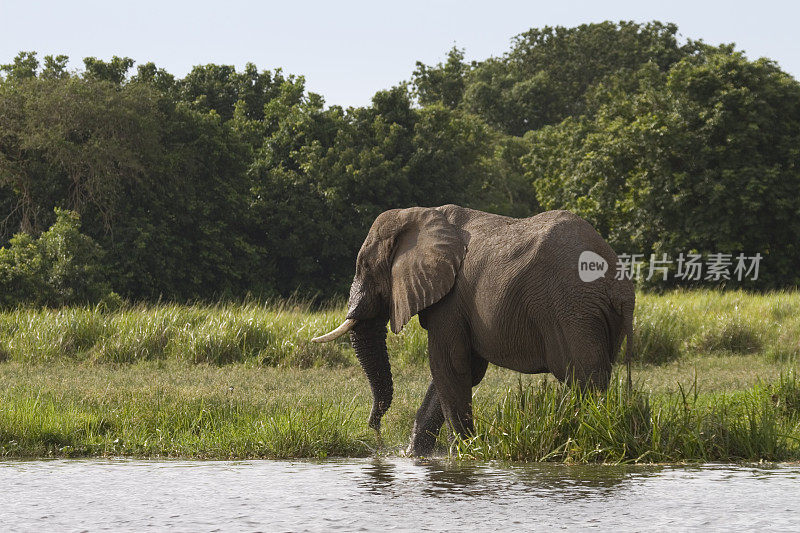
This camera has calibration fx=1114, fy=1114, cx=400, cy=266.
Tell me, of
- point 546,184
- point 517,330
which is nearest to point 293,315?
point 517,330

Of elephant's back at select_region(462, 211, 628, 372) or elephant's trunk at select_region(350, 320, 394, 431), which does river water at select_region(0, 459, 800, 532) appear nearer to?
elephant's back at select_region(462, 211, 628, 372)

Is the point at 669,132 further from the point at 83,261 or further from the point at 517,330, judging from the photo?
the point at 517,330

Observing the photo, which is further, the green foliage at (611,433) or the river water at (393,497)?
the green foliage at (611,433)

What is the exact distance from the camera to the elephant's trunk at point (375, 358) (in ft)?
36.0

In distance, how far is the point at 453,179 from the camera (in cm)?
3997

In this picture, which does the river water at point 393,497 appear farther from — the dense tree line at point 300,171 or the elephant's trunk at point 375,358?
the dense tree line at point 300,171

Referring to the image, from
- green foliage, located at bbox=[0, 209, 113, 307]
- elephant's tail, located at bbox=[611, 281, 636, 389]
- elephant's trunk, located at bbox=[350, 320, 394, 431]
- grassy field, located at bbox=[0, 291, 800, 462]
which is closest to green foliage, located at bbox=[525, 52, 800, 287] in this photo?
grassy field, located at bbox=[0, 291, 800, 462]

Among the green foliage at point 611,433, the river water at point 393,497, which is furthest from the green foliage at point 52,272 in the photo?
the green foliage at point 611,433

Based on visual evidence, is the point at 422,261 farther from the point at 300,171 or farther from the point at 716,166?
the point at 300,171

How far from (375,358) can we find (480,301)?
1930 mm

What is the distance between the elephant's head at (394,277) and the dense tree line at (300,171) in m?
17.5

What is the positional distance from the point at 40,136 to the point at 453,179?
1437cm

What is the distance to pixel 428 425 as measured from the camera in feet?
33.9

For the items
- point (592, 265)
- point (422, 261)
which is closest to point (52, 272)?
point (422, 261)
